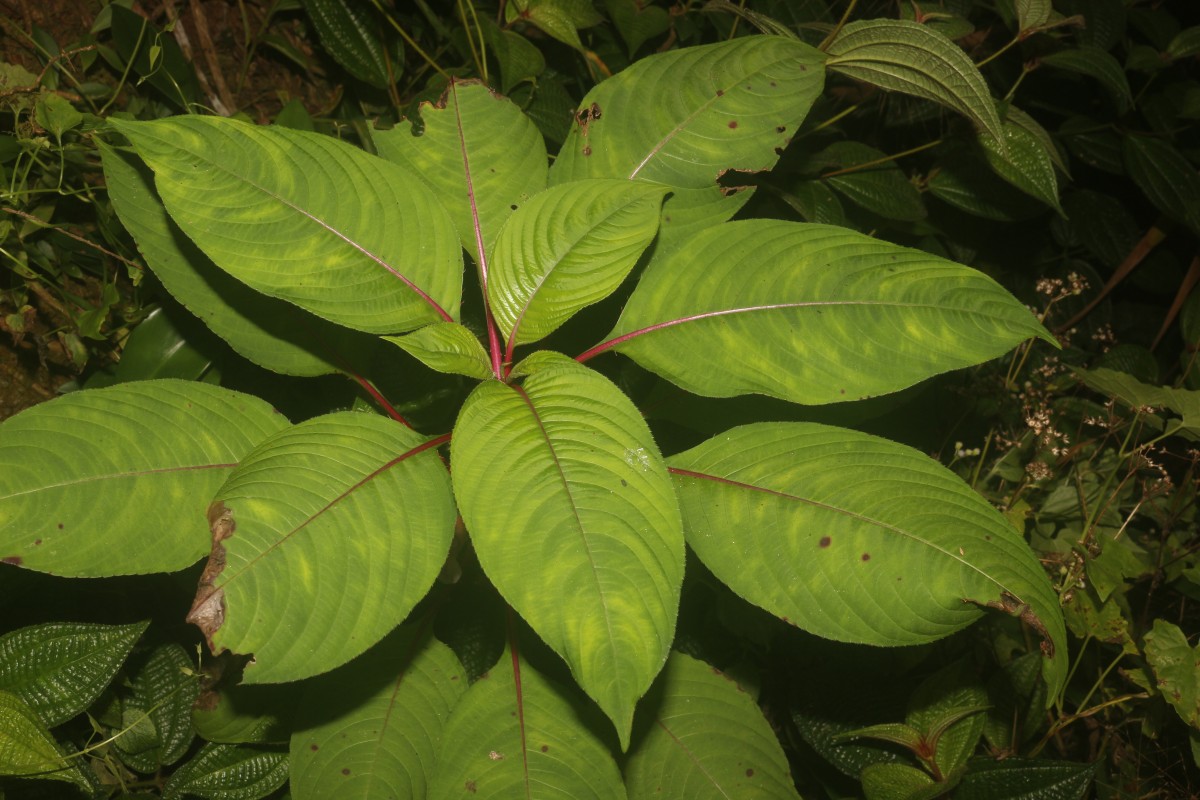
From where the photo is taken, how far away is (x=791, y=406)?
4.57ft

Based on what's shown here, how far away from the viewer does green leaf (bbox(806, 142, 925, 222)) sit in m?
1.81

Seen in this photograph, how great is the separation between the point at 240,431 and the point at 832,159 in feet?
4.55

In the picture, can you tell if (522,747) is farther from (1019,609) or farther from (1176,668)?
(1176,668)

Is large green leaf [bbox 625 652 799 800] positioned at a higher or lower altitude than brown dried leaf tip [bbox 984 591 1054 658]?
lower

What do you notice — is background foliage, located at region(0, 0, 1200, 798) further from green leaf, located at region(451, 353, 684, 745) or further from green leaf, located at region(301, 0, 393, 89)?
green leaf, located at region(451, 353, 684, 745)

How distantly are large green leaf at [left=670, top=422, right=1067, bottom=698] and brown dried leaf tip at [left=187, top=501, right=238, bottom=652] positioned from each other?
634mm

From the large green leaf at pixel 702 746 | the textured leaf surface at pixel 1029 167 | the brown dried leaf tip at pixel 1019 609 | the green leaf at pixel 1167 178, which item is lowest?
the large green leaf at pixel 702 746

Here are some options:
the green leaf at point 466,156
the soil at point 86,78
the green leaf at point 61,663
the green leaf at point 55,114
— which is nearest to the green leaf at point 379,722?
the green leaf at point 61,663


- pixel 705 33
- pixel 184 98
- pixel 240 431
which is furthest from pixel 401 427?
pixel 705 33

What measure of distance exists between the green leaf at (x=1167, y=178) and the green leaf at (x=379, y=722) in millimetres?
1895

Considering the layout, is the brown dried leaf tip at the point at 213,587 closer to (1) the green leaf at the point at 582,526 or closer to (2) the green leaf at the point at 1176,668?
(1) the green leaf at the point at 582,526

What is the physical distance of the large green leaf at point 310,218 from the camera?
108 centimetres

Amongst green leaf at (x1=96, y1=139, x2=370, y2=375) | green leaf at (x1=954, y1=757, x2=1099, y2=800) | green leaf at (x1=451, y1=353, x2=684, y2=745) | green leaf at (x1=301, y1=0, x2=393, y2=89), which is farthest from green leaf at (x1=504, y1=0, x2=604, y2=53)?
green leaf at (x1=954, y1=757, x2=1099, y2=800)

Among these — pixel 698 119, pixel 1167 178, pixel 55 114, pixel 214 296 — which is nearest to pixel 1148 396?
pixel 1167 178
